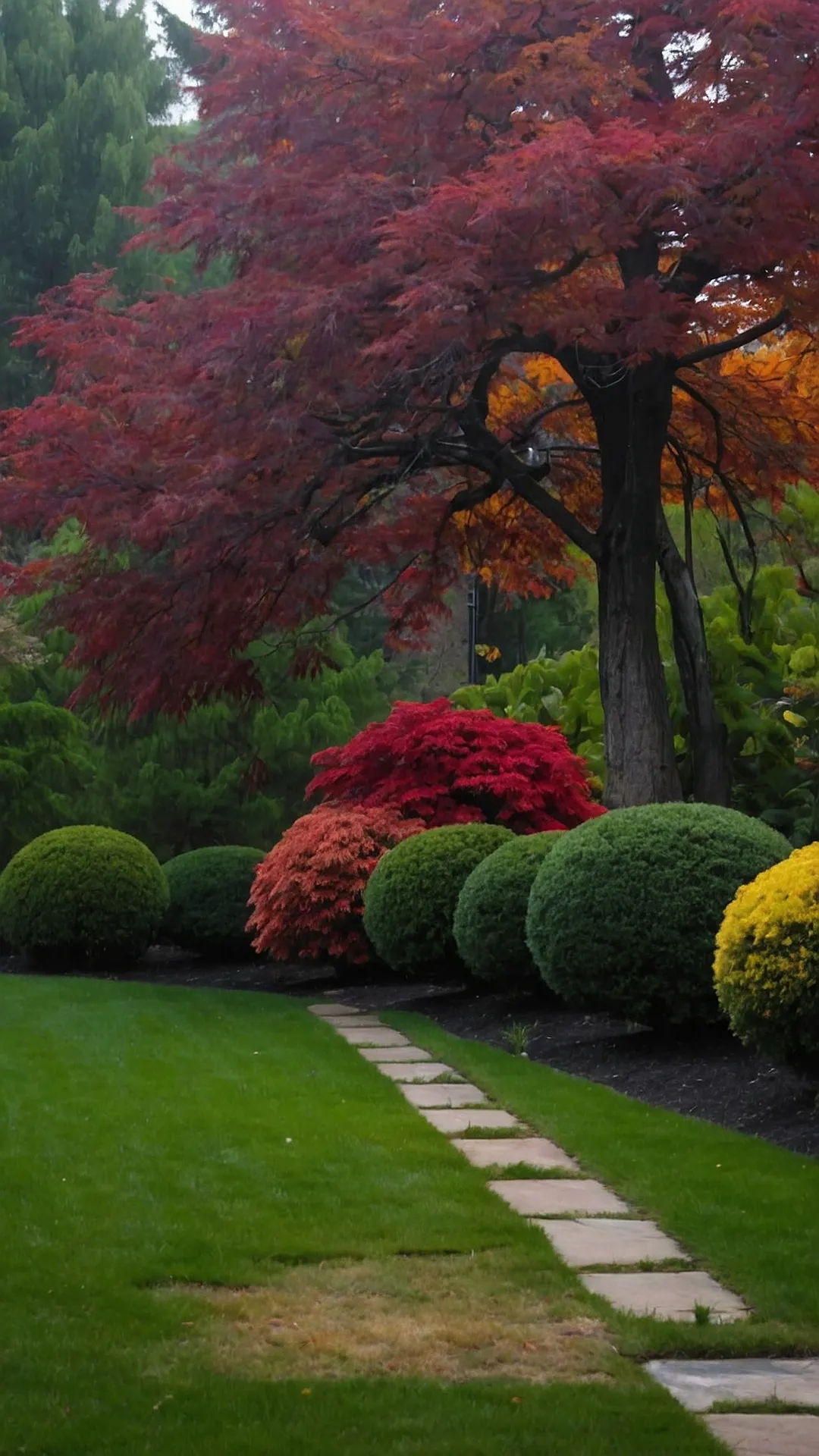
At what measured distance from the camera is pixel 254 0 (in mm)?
9688

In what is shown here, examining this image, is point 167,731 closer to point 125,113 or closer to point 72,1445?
point 125,113

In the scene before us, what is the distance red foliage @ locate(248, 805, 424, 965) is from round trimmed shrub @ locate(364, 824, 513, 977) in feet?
1.49

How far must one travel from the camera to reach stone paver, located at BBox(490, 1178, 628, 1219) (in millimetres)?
4883

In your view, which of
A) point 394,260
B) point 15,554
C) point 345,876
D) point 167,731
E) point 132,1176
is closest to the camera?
point 132,1176

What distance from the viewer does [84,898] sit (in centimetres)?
1277

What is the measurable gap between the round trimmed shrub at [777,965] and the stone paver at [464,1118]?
1.03m

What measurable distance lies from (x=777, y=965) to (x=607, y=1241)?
5.78 feet

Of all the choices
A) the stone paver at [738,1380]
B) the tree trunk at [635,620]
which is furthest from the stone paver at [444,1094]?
the tree trunk at [635,620]

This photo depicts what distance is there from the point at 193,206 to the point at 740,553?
9.33 m

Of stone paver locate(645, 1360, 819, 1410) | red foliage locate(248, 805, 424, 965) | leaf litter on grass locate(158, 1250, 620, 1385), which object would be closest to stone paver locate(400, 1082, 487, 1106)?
leaf litter on grass locate(158, 1250, 620, 1385)

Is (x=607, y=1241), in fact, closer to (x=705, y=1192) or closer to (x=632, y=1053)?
(x=705, y=1192)

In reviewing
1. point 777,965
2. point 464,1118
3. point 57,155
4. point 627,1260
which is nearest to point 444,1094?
point 464,1118

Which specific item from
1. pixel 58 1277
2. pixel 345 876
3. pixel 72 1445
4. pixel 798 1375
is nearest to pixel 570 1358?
pixel 798 1375

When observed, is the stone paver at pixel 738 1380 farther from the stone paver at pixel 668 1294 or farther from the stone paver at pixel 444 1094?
the stone paver at pixel 444 1094
